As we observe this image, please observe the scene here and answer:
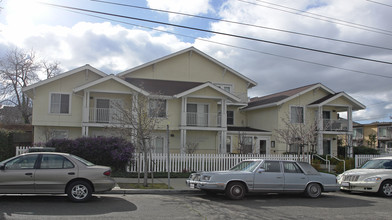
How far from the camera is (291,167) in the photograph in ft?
40.2

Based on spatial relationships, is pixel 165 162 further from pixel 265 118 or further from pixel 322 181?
pixel 265 118

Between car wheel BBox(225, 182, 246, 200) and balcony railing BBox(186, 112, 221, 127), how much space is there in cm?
1451

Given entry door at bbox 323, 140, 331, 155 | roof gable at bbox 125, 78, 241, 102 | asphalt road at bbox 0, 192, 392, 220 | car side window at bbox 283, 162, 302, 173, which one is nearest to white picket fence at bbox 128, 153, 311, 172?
roof gable at bbox 125, 78, 241, 102

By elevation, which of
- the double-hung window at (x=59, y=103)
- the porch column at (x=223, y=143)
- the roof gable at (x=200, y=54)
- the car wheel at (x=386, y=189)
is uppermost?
the roof gable at (x=200, y=54)

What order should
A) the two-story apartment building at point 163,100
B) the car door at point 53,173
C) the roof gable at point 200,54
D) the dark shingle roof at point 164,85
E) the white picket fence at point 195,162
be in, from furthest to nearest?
the roof gable at point 200,54 < the dark shingle roof at point 164,85 < the two-story apartment building at point 163,100 < the white picket fence at point 195,162 < the car door at point 53,173

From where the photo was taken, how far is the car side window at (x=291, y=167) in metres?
12.1

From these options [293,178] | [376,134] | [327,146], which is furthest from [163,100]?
[376,134]

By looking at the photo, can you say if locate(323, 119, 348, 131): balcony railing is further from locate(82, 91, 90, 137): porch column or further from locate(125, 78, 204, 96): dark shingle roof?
locate(82, 91, 90, 137): porch column

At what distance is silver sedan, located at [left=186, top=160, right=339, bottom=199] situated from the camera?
37.2 ft

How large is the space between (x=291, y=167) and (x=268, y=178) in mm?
1068

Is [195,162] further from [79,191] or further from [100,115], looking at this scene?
[79,191]

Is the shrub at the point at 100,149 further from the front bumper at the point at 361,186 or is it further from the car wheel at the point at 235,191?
the front bumper at the point at 361,186

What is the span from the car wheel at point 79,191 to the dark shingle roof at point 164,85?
1522cm

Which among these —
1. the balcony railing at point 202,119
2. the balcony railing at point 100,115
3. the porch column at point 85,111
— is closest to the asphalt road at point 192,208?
the porch column at point 85,111
